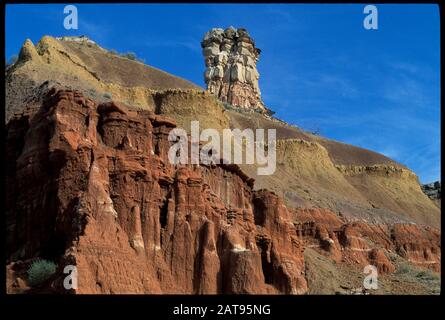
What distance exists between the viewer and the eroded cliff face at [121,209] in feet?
136

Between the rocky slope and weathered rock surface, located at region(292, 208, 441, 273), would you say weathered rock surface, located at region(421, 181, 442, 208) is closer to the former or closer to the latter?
weathered rock surface, located at region(292, 208, 441, 273)

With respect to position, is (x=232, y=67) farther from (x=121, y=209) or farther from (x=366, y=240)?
(x=121, y=209)

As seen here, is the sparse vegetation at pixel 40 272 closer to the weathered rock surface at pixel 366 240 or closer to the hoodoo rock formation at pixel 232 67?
the weathered rock surface at pixel 366 240

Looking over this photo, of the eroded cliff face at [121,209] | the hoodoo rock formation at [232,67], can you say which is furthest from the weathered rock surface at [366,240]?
the hoodoo rock formation at [232,67]

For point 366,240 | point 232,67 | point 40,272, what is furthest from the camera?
point 232,67

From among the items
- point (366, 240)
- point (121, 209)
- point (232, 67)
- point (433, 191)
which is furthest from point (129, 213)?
point (232, 67)

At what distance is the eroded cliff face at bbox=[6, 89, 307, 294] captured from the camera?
4159 cm

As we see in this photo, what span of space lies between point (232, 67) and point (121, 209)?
374 ft

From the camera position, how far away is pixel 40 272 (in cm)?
3953

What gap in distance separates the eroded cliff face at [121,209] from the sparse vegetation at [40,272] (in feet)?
2.92

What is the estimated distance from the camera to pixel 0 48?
37.2 meters
